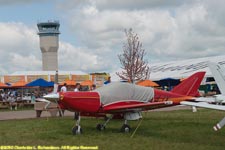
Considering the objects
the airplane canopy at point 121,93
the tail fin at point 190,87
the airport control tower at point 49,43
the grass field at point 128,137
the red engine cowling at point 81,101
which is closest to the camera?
the grass field at point 128,137

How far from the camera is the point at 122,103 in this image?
1437 centimetres

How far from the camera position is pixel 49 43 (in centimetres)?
10831

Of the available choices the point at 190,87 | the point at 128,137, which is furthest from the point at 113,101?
the point at 190,87

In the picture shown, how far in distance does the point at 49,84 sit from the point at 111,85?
20.4m

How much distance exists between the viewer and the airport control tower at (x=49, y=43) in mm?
101662

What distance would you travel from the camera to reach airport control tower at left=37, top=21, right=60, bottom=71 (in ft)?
334

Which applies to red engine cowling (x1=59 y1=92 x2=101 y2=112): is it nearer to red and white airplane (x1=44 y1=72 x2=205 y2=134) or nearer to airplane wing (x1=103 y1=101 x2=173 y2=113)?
red and white airplane (x1=44 y1=72 x2=205 y2=134)

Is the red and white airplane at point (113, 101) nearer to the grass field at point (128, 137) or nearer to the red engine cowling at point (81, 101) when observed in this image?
the red engine cowling at point (81, 101)

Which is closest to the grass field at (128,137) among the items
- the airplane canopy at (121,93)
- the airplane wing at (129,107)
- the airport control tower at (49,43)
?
the airplane wing at (129,107)

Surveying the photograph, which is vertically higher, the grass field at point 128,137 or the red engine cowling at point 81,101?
the red engine cowling at point 81,101

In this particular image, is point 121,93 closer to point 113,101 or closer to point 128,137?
point 113,101

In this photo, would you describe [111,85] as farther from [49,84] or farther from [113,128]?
[49,84]

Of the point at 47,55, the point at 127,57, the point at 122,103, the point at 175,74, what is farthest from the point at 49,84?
the point at 47,55

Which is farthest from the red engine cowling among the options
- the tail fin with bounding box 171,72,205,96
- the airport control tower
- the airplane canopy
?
the airport control tower
